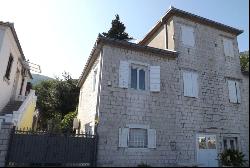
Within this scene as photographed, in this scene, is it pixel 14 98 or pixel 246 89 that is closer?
pixel 246 89

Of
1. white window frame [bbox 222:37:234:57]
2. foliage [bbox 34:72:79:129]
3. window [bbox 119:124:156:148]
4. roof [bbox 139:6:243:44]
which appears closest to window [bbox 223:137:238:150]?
window [bbox 119:124:156:148]

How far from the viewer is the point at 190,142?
13484mm

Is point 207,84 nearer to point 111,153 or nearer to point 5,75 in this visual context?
point 111,153

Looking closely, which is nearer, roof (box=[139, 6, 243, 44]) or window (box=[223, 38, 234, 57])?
roof (box=[139, 6, 243, 44])

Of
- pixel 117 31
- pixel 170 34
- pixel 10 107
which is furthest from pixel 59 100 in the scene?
pixel 170 34

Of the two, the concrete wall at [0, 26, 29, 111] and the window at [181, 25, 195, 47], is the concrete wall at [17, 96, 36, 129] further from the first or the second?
the window at [181, 25, 195, 47]

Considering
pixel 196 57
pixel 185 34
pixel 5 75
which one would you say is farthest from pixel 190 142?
pixel 5 75

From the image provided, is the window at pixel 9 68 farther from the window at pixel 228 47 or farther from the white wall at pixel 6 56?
the window at pixel 228 47

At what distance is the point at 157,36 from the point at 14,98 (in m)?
12.0

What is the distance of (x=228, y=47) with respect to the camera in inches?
673

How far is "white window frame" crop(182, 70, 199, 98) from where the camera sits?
47.2 ft

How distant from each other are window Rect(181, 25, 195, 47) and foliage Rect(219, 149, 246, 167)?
6.94 meters

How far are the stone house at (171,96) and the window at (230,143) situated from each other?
60 millimetres

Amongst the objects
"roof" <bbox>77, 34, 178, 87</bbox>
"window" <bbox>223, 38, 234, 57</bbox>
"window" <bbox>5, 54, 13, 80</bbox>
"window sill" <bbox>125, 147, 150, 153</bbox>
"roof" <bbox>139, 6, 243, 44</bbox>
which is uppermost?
"roof" <bbox>139, 6, 243, 44</bbox>
